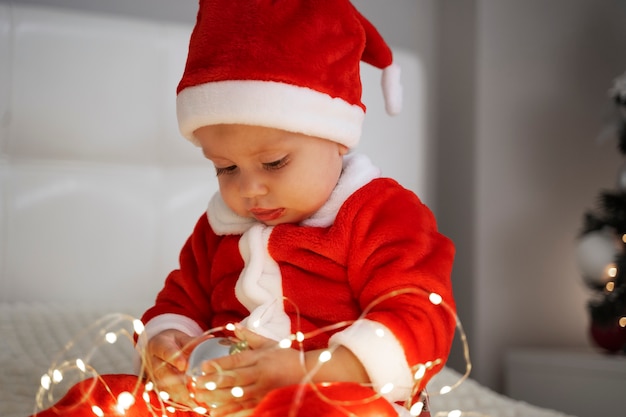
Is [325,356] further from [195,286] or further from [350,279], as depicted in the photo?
[195,286]

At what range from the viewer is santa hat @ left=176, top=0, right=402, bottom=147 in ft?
2.96

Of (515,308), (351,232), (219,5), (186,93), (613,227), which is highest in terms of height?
(219,5)

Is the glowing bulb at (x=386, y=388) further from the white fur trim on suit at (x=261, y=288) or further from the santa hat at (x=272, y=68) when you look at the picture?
the santa hat at (x=272, y=68)

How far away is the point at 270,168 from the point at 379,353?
25 cm

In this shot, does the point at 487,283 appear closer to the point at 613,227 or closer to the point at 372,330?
the point at 613,227

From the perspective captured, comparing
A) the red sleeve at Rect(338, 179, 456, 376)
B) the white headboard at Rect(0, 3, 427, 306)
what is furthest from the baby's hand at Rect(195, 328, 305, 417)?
the white headboard at Rect(0, 3, 427, 306)

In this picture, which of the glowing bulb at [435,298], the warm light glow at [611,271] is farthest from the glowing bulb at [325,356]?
the warm light glow at [611,271]

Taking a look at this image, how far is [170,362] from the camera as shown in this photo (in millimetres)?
908

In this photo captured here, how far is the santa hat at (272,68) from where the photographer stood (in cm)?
90

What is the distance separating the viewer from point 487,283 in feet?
6.95

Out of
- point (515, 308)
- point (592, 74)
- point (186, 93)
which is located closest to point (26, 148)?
point (186, 93)

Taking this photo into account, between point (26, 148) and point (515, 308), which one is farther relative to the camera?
point (515, 308)

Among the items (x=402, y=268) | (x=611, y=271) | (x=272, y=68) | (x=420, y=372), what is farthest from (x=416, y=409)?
(x=611, y=271)

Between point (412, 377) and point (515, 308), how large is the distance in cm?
138
